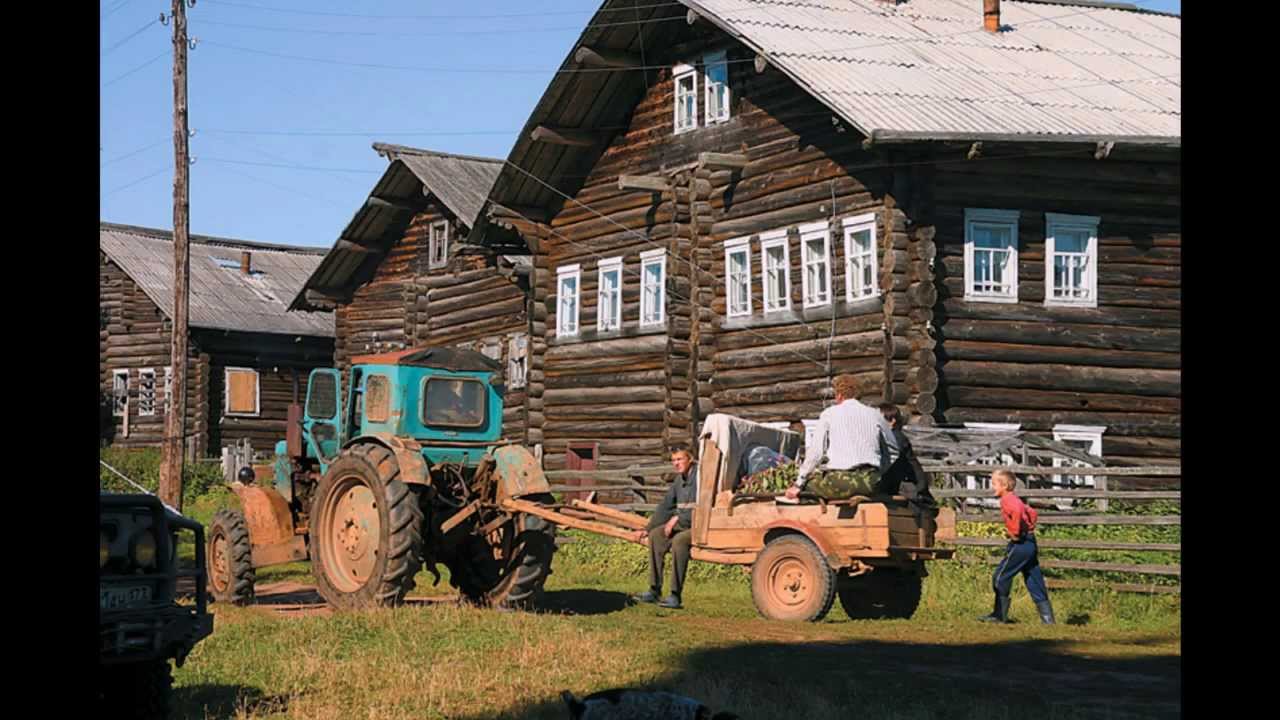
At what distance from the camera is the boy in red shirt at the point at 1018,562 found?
46.0 ft

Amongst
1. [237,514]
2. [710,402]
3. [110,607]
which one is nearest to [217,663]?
[110,607]

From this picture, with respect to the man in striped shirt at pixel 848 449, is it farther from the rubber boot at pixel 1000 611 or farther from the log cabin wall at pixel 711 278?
the log cabin wall at pixel 711 278

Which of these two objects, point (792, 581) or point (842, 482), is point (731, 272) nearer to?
point (792, 581)

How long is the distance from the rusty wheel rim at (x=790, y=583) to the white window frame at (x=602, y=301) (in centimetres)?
1424

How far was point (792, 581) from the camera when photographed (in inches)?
551

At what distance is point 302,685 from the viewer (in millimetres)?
9539

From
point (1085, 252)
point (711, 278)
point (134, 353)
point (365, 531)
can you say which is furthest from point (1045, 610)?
point (134, 353)

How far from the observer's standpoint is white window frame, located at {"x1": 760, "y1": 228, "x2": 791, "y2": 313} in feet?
79.9

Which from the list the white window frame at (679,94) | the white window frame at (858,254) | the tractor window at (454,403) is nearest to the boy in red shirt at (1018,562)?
the tractor window at (454,403)

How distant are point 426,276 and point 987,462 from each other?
57.4 feet

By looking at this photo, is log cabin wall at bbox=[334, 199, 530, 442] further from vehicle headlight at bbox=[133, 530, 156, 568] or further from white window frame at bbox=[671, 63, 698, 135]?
vehicle headlight at bbox=[133, 530, 156, 568]
